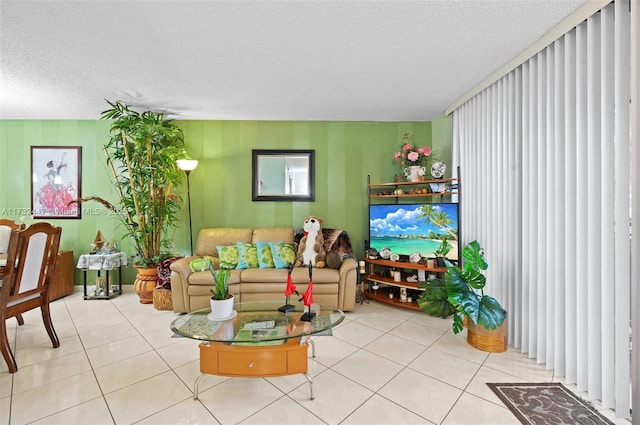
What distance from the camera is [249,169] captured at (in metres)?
4.14

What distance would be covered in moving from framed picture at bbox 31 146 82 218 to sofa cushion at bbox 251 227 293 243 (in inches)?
105

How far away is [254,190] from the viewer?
412cm

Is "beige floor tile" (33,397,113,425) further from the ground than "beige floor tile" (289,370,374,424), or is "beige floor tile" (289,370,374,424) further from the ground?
"beige floor tile" (289,370,374,424)

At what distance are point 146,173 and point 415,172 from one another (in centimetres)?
346

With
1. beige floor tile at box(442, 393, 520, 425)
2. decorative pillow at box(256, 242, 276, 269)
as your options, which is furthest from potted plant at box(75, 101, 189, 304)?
beige floor tile at box(442, 393, 520, 425)

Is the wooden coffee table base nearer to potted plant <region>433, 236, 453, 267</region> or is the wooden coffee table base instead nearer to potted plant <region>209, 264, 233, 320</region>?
potted plant <region>209, 264, 233, 320</region>

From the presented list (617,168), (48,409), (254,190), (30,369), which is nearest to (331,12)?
(617,168)

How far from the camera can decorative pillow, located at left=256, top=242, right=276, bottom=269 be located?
135 inches

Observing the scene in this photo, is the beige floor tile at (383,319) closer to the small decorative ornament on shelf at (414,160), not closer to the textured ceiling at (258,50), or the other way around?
the small decorative ornament on shelf at (414,160)

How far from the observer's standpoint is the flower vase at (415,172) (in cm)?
364

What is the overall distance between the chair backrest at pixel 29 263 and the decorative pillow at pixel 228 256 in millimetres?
1534

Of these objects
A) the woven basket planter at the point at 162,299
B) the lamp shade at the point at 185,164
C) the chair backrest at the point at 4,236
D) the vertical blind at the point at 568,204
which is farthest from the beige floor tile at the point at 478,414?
the chair backrest at the point at 4,236

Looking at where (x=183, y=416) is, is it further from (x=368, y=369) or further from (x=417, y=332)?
(x=417, y=332)

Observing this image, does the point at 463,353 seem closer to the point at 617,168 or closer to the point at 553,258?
the point at 553,258
